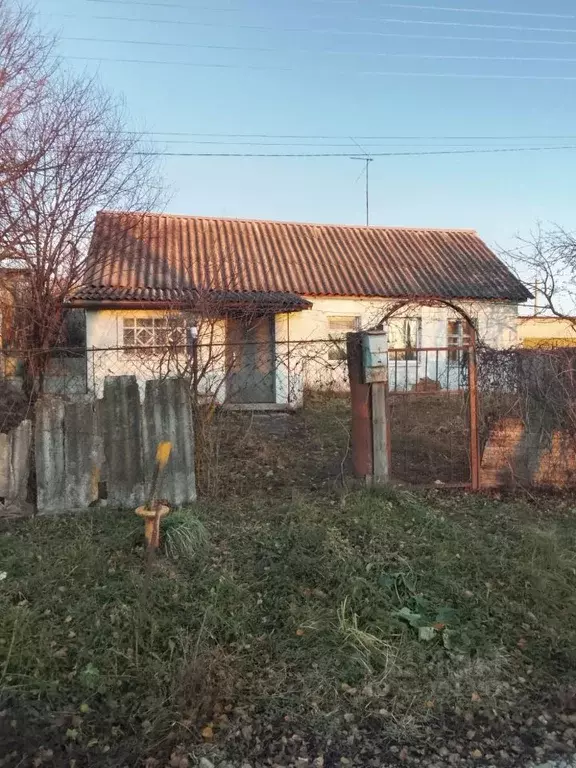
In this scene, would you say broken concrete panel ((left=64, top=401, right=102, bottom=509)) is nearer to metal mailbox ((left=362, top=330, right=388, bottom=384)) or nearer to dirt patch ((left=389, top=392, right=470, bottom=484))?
metal mailbox ((left=362, top=330, right=388, bottom=384))

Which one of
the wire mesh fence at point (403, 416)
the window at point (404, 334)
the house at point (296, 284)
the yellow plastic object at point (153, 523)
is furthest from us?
the window at point (404, 334)

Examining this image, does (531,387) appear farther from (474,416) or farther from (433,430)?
(433,430)

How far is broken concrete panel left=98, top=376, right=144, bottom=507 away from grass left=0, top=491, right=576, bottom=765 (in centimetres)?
30

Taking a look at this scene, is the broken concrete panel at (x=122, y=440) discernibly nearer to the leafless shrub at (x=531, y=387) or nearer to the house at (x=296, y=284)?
the leafless shrub at (x=531, y=387)

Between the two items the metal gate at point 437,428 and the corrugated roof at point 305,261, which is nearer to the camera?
the metal gate at point 437,428

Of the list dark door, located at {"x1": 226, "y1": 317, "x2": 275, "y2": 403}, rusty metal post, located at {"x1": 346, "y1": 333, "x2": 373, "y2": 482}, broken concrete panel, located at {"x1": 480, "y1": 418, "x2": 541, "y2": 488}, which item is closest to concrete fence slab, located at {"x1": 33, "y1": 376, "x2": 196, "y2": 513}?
dark door, located at {"x1": 226, "y1": 317, "x2": 275, "y2": 403}

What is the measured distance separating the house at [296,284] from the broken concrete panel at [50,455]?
5022 millimetres

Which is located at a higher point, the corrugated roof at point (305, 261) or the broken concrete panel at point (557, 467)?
the corrugated roof at point (305, 261)

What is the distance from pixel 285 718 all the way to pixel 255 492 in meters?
2.92

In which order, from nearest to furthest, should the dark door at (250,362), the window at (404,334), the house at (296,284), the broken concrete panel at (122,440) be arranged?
the broken concrete panel at (122,440) → the dark door at (250,362) → the house at (296,284) → the window at (404,334)

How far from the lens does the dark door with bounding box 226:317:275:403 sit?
234 inches

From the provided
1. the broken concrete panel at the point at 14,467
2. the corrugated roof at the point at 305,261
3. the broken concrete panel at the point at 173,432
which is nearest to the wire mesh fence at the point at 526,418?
the broken concrete panel at the point at 173,432

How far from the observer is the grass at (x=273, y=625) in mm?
2779

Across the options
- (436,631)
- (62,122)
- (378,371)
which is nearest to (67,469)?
(378,371)
